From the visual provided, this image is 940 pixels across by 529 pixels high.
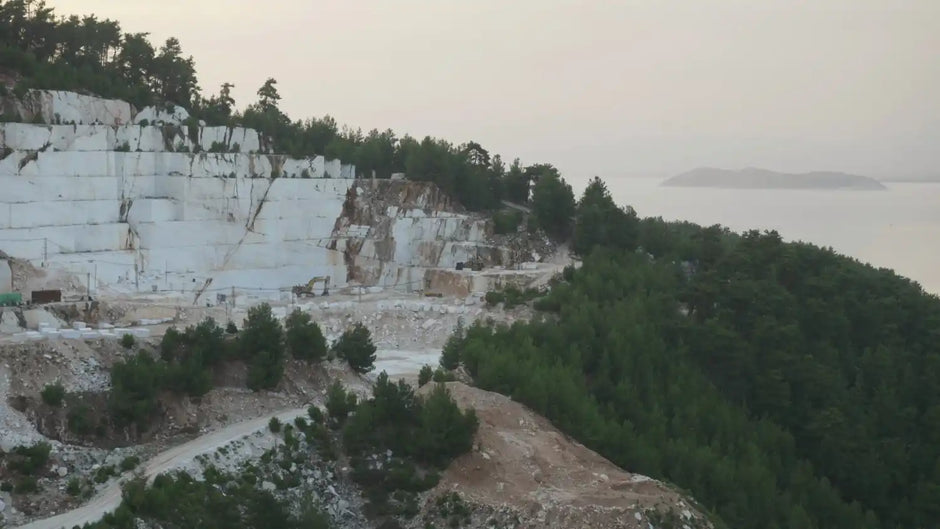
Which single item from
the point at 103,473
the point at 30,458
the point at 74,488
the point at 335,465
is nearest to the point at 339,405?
the point at 335,465

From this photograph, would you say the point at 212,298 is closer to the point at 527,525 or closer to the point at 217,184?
the point at 217,184

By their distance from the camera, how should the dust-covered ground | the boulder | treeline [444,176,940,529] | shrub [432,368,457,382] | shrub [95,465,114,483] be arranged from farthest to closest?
treeline [444,176,940,529], the boulder, shrub [432,368,457,382], the dust-covered ground, shrub [95,465,114,483]

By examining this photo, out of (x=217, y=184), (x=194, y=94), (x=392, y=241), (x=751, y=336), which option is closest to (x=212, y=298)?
(x=217, y=184)

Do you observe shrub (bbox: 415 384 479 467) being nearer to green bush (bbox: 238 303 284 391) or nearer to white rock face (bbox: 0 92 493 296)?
green bush (bbox: 238 303 284 391)

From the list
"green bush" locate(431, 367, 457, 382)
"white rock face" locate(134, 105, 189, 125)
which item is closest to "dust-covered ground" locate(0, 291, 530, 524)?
"green bush" locate(431, 367, 457, 382)

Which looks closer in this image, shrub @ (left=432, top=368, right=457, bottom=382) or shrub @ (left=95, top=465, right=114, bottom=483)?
shrub @ (left=95, top=465, right=114, bottom=483)

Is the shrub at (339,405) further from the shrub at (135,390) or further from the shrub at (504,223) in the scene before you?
the shrub at (504,223)
